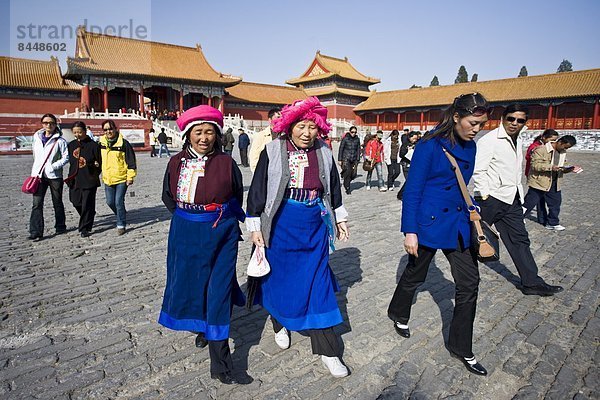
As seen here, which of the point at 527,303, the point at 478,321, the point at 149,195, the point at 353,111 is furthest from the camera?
the point at 353,111

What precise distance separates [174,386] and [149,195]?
24.2 ft

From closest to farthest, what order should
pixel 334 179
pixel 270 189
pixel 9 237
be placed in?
pixel 270 189, pixel 334 179, pixel 9 237

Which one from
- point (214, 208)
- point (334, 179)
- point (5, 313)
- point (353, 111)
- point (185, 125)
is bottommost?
point (5, 313)

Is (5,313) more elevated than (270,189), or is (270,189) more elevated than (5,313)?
(270,189)

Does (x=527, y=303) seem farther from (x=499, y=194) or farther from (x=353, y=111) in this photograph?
(x=353, y=111)

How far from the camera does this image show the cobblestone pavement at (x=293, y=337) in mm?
2432

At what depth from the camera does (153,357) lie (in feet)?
8.95

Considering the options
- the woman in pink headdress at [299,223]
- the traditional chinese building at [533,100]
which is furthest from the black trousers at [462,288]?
the traditional chinese building at [533,100]

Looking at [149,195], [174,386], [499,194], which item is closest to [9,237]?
[149,195]

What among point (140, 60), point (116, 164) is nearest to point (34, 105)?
point (140, 60)

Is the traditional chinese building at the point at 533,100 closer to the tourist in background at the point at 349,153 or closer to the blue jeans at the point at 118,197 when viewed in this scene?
the tourist in background at the point at 349,153

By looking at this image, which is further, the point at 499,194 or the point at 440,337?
the point at 499,194

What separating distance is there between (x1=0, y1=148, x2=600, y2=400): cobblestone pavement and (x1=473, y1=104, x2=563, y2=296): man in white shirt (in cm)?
22

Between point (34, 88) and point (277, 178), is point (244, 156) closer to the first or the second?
point (277, 178)
